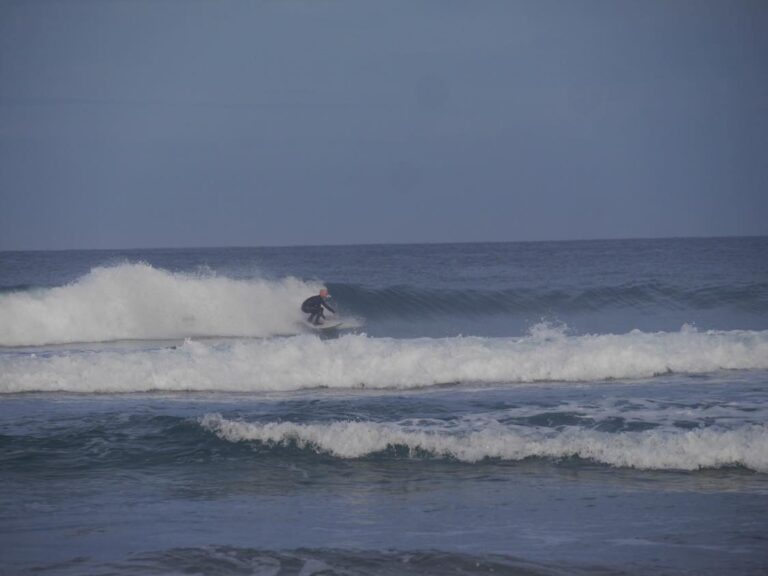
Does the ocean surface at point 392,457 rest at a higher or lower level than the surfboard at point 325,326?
lower

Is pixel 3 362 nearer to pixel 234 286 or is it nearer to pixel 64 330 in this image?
pixel 64 330

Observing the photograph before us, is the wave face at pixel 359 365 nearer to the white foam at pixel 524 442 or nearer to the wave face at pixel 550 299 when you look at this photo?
the white foam at pixel 524 442

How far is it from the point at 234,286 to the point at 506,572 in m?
21.8

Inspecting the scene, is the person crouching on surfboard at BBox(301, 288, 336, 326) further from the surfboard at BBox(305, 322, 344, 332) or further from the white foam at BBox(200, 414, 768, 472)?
the white foam at BBox(200, 414, 768, 472)

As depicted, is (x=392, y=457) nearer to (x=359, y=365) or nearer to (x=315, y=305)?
(x=359, y=365)

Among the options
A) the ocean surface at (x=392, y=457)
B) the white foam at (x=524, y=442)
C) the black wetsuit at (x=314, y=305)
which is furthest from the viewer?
the black wetsuit at (x=314, y=305)

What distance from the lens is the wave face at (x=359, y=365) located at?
14258 mm

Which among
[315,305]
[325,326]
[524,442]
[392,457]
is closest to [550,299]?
[325,326]

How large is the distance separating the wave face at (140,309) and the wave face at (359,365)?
881cm

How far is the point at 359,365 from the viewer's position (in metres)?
14.7

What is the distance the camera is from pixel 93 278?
84.6 ft

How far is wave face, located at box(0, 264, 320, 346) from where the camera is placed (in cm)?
2391

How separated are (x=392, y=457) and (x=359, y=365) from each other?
5174mm

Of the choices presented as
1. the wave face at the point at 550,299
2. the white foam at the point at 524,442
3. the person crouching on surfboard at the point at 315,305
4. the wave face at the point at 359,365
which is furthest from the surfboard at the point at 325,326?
the white foam at the point at 524,442
